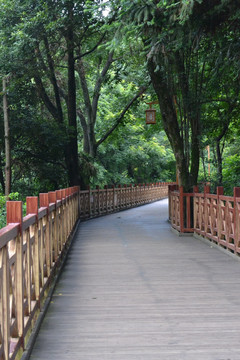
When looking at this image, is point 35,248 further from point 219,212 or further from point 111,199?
point 111,199

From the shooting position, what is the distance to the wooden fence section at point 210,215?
947 centimetres

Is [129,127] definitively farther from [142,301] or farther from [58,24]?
[142,301]

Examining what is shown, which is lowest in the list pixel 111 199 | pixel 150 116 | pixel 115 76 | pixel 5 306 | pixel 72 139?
pixel 5 306

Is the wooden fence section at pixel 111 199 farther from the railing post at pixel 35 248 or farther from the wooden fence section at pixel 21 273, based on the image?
the railing post at pixel 35 248

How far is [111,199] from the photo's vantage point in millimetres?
25609

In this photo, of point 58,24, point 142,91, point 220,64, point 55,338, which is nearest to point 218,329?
point 55,338

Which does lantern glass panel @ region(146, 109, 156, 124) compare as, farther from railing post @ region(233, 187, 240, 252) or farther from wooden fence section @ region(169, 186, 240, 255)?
railing post @ region(233, 187, 240, 252)

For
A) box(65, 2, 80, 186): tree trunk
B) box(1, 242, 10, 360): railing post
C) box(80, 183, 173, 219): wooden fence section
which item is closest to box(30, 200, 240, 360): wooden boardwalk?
box(1, 242, 10, 360): railing post

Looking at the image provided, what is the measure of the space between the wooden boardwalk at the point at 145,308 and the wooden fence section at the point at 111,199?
10.4 metres

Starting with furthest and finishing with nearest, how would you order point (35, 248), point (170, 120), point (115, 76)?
point (115, 76) < point (170, 120) < point (35, 248)

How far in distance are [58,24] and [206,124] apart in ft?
23.5

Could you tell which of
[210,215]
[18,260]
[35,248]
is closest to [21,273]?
[18,260]

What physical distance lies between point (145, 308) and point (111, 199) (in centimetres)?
1974

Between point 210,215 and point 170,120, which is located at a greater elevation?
point 170,120
